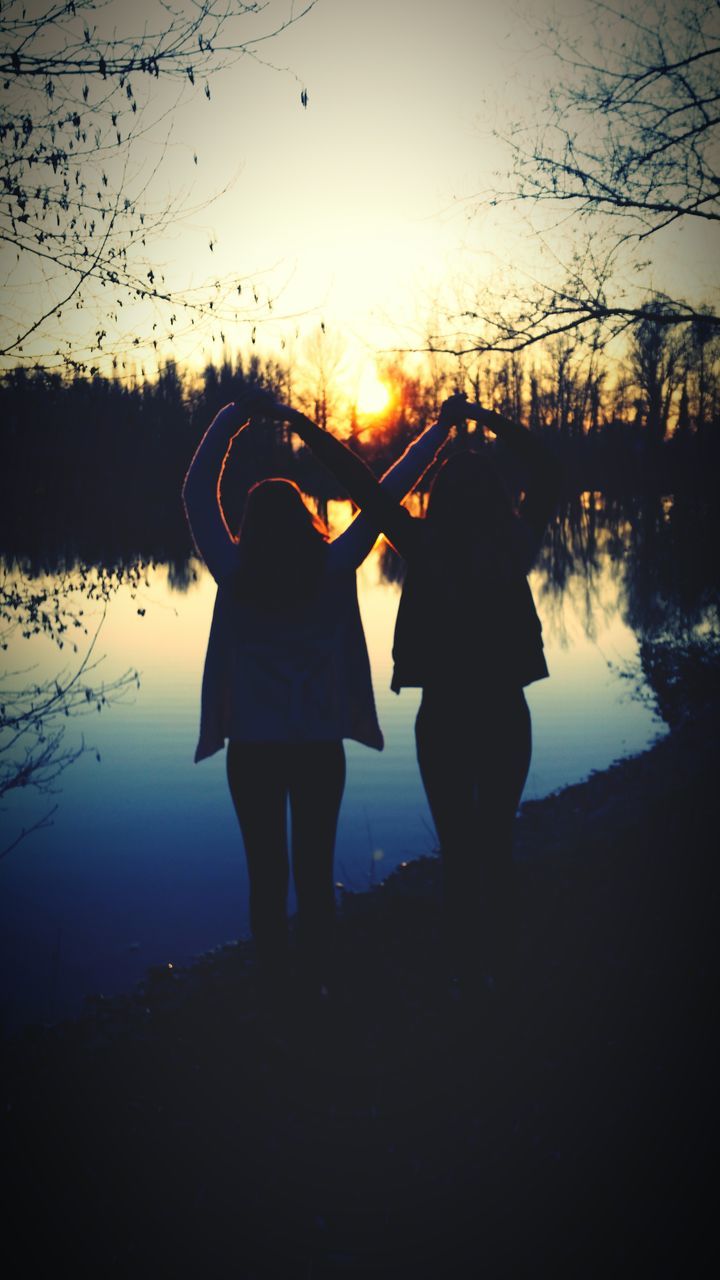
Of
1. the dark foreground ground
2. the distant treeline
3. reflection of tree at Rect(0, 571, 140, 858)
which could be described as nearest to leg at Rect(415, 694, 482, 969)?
the dark foreground ground

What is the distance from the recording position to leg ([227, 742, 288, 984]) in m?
2.96

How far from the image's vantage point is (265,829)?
3.01 m

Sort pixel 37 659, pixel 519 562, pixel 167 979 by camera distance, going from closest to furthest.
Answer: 1. pixel 519 562
2. pixel 167 979
3. pixel 37 659

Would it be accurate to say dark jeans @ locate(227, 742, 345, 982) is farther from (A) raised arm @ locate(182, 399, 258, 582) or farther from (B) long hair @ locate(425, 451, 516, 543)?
(B) long hair @ locate(425, 451, 516, 543)

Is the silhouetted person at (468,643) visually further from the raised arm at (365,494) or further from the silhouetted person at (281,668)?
the silhouetted person at (281,668)

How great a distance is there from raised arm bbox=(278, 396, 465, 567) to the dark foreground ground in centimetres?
211

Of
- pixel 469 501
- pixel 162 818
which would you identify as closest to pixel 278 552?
pixel 469 501

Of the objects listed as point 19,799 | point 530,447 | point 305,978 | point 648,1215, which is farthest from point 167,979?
point 19,799

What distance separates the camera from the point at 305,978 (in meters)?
3.36

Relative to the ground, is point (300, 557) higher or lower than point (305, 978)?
higher

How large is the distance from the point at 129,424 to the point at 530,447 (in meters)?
5.02

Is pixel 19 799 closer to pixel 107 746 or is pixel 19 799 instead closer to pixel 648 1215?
pixel 107 746

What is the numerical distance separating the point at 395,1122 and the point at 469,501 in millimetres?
2435

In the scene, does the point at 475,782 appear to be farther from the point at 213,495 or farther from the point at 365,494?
the point at 213,495
